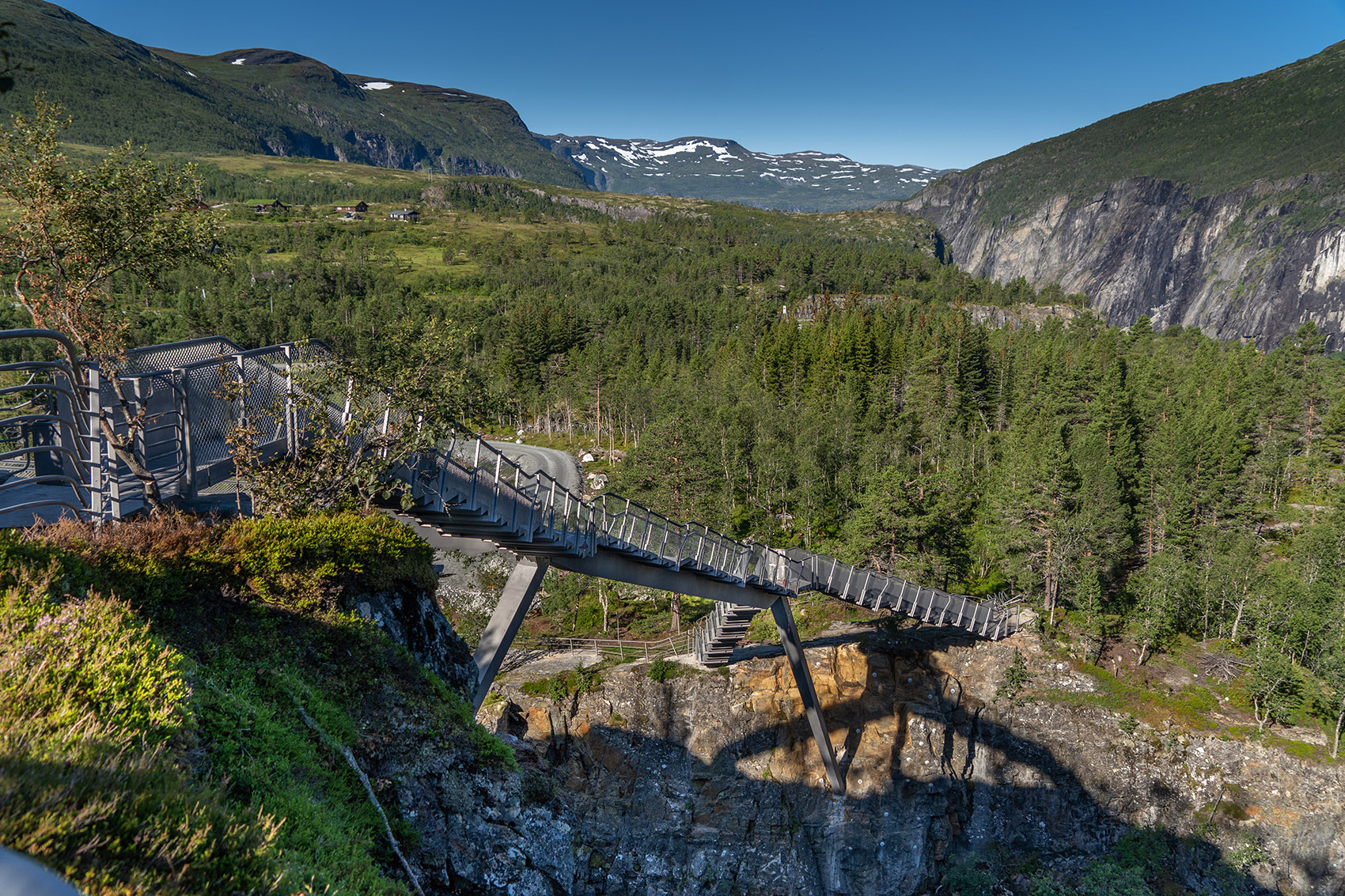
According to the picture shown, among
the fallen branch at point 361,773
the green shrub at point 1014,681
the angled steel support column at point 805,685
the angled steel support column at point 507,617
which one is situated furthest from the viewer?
the green shrub at point 1014,681

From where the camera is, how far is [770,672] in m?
34.2

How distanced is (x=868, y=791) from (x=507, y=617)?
2423 cm

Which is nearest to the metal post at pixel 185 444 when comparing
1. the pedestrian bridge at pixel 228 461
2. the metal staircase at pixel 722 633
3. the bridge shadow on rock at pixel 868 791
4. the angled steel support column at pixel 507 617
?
the pedestrian bridge at pixel 228 461

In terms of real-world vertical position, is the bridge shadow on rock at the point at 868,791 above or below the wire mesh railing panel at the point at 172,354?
below

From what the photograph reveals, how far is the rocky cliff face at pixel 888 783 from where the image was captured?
28.9 m

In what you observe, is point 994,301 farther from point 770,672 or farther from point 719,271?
point 770,672

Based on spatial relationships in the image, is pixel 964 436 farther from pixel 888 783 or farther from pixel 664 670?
pixel 664 670

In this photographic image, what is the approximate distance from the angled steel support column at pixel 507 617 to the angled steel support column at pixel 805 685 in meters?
13.3

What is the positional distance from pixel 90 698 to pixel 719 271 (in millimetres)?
164468

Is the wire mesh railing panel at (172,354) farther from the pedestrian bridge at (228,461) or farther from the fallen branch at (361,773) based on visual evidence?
the fallen branch at (361,773)

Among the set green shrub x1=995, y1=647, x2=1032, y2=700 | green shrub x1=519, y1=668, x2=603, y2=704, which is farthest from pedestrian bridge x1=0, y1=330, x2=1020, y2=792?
green shrub x1=995, y1=647, x2=1032, y2=700

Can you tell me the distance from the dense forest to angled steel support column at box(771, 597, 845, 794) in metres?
10.7

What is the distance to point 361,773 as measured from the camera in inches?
306

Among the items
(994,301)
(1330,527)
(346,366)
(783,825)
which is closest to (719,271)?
(994,301)
